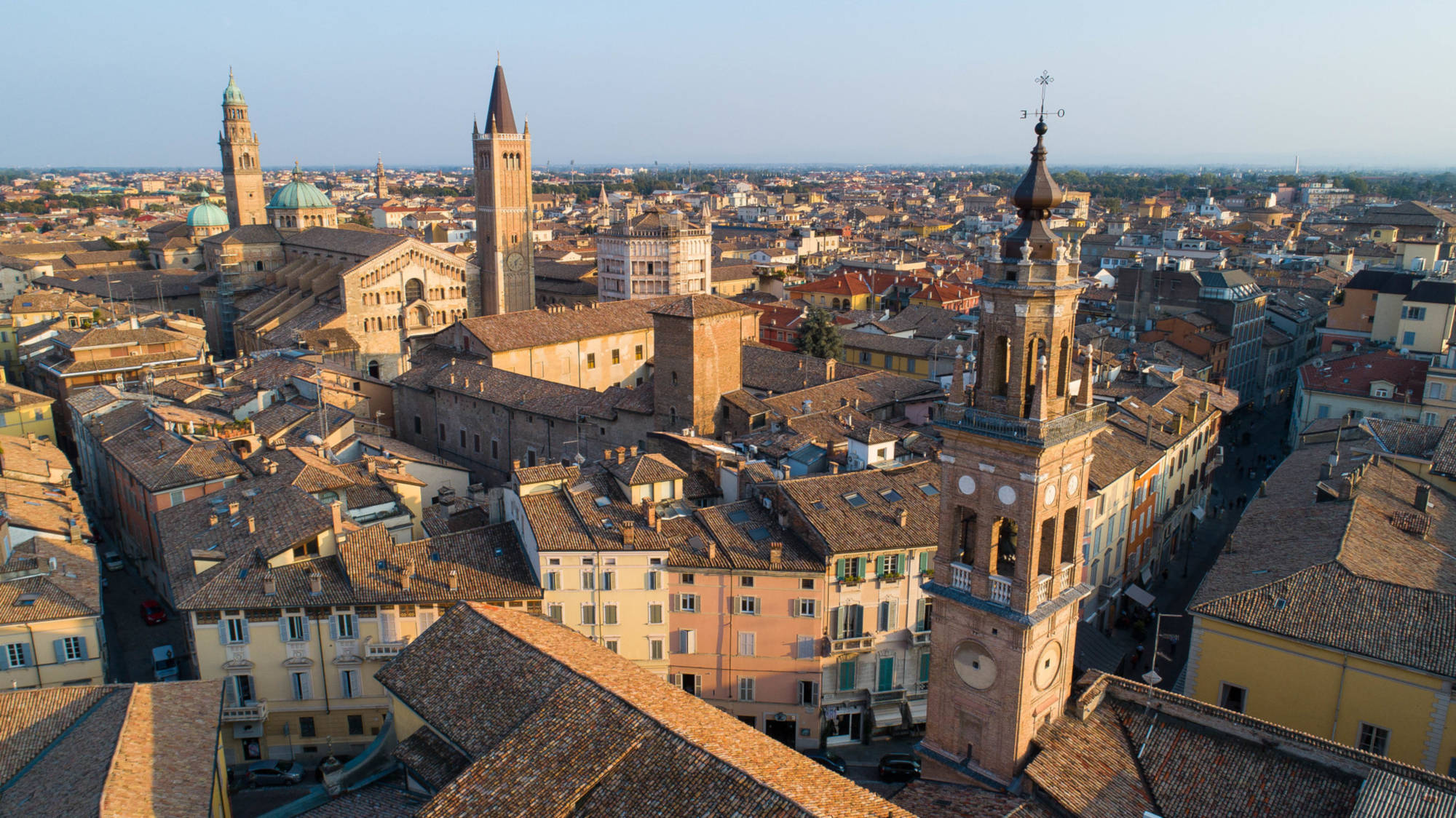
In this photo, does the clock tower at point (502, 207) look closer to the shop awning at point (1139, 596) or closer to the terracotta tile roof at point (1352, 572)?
the shop awning at point (1139, 596)

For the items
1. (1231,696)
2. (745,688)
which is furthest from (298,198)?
(1231,696)

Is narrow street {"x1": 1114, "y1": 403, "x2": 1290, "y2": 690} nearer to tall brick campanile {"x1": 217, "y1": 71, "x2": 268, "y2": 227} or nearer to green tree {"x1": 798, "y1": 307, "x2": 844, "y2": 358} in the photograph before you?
green tree {"x1": 798, "y1": 307, "x2": 844, "y2": 358}

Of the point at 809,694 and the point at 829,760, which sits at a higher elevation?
the point at 809,694

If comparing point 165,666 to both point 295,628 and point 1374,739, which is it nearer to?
point 295,628

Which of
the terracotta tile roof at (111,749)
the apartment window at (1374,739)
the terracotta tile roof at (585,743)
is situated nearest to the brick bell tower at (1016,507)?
the terracotta tile roof at (585,743)

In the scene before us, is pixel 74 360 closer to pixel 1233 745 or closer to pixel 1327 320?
pixel 1233 745

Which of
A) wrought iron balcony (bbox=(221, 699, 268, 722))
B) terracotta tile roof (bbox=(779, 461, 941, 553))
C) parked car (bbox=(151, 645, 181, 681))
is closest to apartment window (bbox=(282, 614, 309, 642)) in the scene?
wrought iron balcony (bbox=(221, 699, 268, 722))

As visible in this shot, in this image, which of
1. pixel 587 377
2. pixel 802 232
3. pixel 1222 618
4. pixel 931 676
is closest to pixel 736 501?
pixel 931 676
